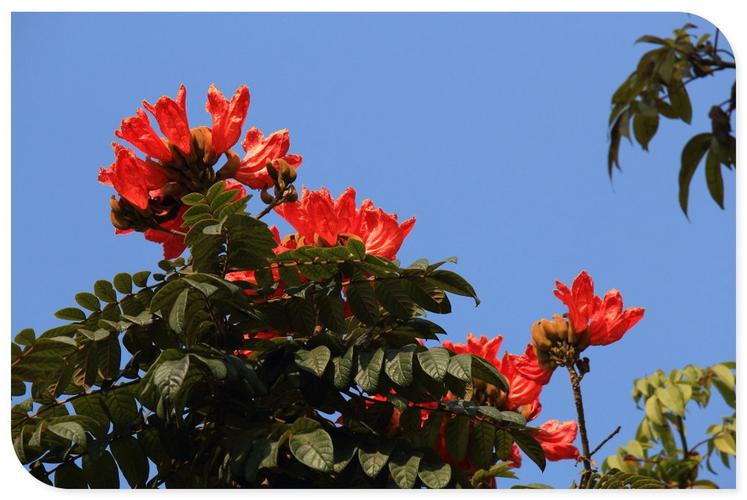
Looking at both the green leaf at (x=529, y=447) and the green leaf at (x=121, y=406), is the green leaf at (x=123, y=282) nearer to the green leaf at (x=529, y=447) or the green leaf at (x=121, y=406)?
the green leaf at (x=121, y=406)

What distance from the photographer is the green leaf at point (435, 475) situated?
1964 mm

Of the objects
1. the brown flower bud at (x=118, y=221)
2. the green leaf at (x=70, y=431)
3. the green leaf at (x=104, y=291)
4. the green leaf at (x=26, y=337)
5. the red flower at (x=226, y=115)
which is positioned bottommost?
the green leaf at (x=70, y=431)

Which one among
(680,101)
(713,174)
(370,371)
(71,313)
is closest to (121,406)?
(71,313)

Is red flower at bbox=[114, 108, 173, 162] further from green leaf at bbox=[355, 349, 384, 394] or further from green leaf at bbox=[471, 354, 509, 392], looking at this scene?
green leaf at bbox=[471, 354, 509, 392]

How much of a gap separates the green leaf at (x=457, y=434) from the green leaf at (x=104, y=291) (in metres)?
0.70

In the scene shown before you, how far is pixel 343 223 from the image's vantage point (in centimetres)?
232

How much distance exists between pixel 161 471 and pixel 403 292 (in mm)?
567

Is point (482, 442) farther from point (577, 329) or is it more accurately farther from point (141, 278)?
point (141, 278)

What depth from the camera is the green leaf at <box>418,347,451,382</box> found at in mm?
2010

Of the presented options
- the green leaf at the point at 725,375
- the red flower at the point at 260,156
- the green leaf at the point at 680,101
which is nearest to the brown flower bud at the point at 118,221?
the red flower at the point at 260,156

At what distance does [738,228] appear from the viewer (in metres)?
2.68

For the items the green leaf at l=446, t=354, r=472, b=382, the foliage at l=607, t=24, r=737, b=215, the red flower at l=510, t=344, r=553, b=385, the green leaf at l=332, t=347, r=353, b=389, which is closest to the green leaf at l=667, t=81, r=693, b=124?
the foliage at l=607, t=24, r=737, b=215
